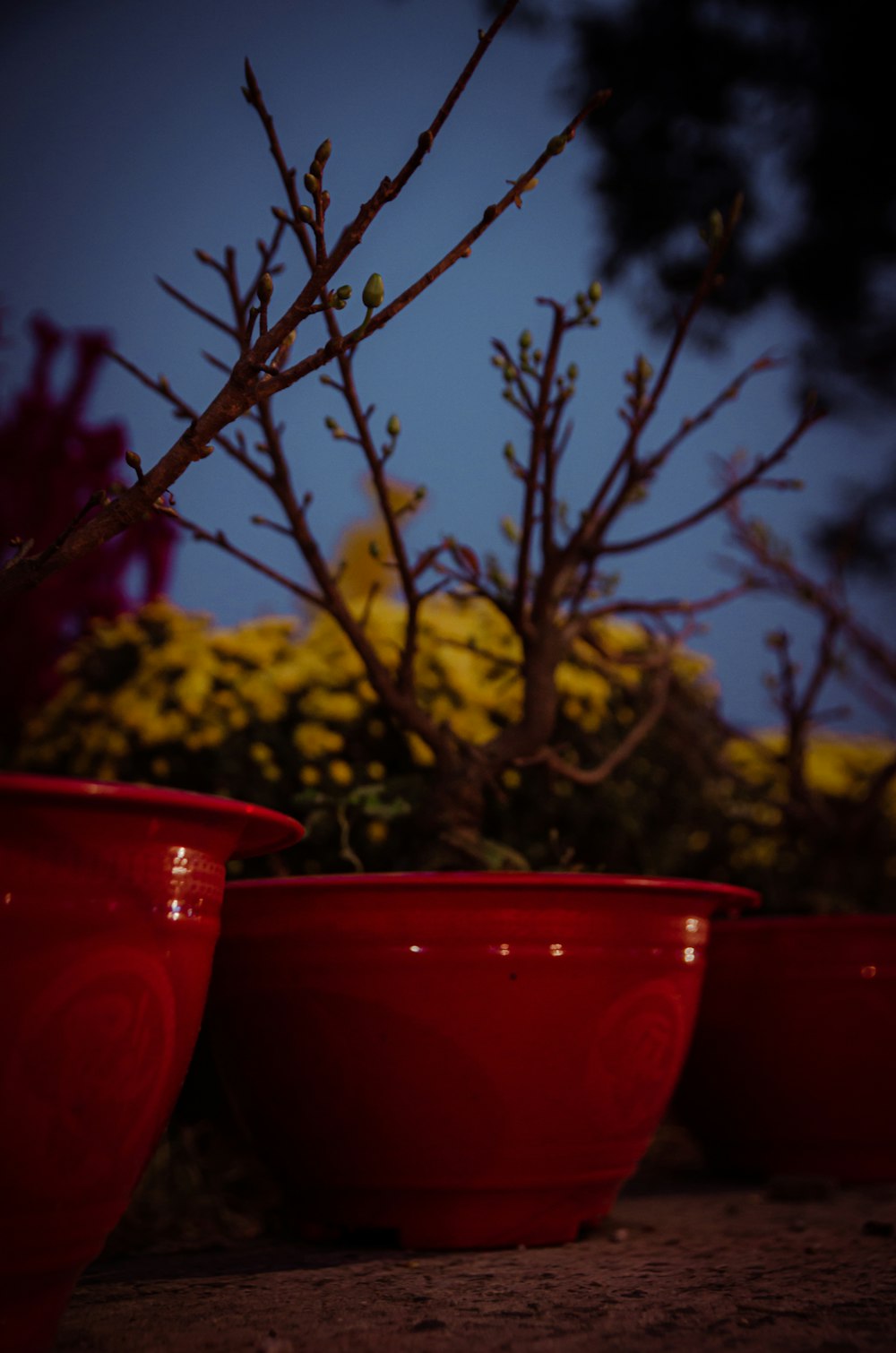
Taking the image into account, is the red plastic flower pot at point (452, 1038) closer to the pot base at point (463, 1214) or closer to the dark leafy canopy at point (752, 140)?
the pot base at point (463, 1214)

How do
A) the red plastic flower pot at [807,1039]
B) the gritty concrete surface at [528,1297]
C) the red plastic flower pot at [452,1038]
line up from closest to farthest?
the gritty concrete surface at [528,1297] → the red plastic flower pot at [452,1038] → the red plastic flower pot at [807,1039]

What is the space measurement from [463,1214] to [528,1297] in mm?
220

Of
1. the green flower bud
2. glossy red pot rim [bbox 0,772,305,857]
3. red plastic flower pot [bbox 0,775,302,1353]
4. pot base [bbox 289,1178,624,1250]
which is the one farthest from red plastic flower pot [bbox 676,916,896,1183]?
the green flower bud

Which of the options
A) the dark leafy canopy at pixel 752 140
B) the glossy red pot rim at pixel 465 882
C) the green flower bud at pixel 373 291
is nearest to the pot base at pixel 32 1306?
the glossy red pot rim at pixel 465 882

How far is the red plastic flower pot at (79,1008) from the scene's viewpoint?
29.5 inches

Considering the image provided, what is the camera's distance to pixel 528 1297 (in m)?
1.02

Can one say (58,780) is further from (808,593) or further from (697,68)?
(697,68)

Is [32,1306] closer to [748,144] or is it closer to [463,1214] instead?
[463,1214]

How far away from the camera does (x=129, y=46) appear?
332 centimetres

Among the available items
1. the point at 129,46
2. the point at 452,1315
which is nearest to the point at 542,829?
the point at 452,1315

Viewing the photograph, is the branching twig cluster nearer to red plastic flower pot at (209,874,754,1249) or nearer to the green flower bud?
red plastic flower pot at (209,874,754,1249)

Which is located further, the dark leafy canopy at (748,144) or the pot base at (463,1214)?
the dark leafy canopy at (748,144)

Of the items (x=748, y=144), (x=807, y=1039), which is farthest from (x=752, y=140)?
(x=807, y=1039)

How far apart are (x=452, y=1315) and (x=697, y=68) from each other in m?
2.91
